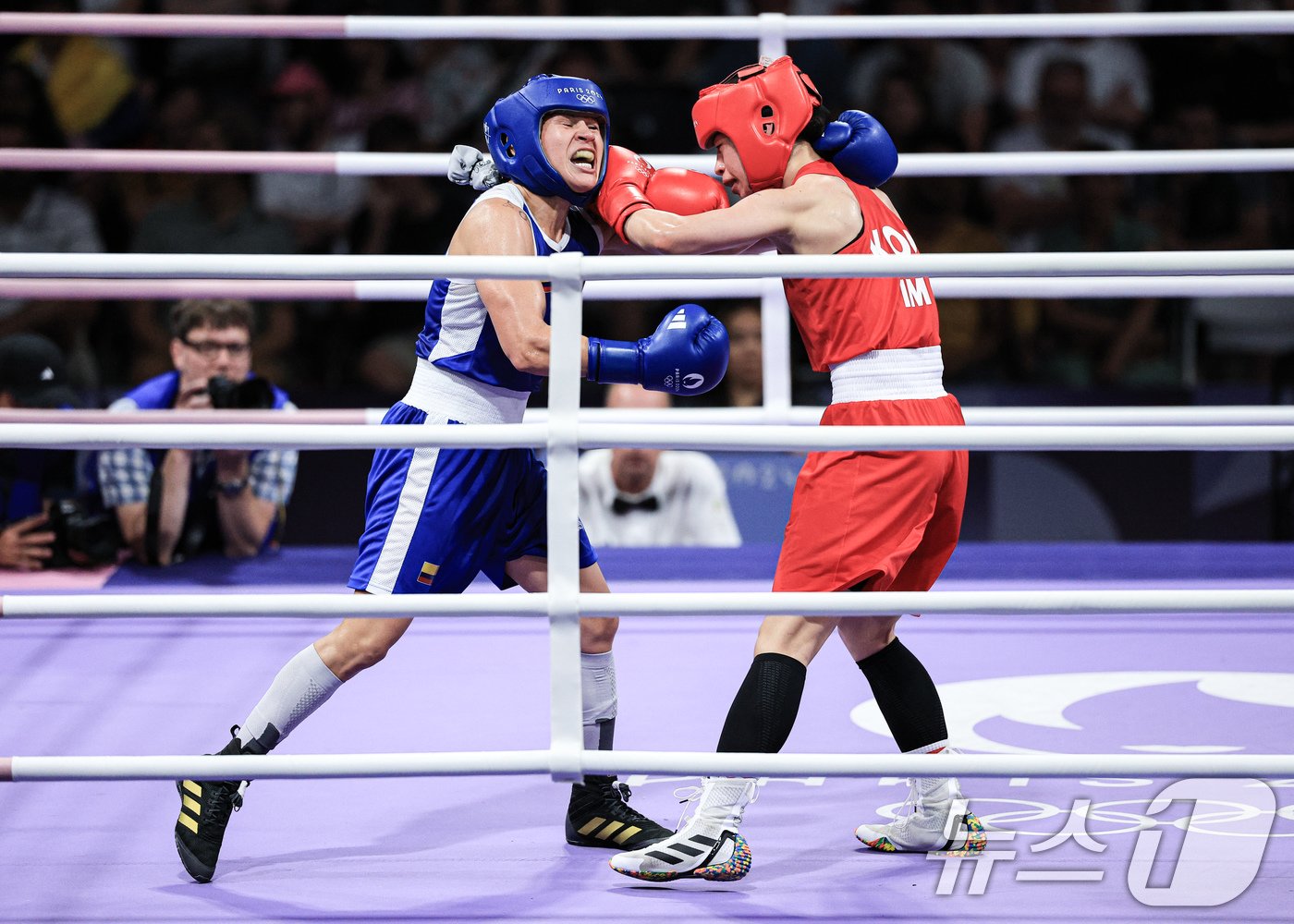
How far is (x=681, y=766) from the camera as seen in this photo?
2.09m

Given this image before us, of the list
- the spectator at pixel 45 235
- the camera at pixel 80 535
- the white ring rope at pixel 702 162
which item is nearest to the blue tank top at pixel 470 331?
the white ring rope at pixel 702 162

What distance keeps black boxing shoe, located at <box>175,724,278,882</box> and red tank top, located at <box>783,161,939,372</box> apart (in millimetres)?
1136

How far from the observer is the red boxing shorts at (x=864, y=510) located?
240 cm

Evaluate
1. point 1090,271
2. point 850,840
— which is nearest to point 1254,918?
point 850,840

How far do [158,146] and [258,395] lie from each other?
2.74 meters

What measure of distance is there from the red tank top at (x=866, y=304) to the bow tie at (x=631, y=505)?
2045mm

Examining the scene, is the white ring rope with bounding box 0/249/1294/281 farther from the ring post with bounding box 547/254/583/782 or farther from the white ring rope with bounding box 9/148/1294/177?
the white ring rope with bounding box 9/148/1294/177

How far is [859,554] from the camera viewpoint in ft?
7.86

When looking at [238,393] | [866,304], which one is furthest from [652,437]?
[238,393]

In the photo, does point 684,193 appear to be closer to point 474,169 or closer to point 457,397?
point 474,169

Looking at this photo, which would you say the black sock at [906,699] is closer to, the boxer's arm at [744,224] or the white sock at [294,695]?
the boxer's arm at [744,224]

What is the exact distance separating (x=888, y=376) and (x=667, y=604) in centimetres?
65

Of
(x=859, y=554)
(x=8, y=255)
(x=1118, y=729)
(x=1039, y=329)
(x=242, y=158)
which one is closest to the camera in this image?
(x=8, y=255)

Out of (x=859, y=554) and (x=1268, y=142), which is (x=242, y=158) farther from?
(x=1268, y=142)
